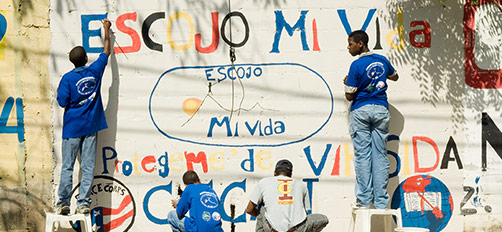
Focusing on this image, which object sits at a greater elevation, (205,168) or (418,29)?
(418,29)

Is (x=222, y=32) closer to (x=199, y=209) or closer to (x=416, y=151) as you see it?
(x=199, y=209)

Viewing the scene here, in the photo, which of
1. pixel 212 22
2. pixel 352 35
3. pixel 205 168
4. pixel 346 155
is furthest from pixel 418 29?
pixel 205 168

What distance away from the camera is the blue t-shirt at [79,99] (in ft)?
26.6

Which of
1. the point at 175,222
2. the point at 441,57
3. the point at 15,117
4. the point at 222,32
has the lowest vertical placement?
the point at 175,222

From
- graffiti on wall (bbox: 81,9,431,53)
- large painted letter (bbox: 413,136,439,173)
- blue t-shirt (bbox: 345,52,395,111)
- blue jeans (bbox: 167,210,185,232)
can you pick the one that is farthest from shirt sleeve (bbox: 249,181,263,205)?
large painted letter (bbox: 413,136,439,173)

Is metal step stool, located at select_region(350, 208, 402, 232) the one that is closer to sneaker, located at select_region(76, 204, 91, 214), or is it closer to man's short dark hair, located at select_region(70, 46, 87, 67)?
sneaker, located at select_region(76, 204, 91, 214)

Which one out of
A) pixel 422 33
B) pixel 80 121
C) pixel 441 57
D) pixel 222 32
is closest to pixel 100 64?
pixel 80 121

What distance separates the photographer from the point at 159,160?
8.62 m

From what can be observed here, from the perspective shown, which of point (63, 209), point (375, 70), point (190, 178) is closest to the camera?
point (190, 178)

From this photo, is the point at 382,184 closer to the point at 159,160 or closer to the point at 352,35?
the point at 352,35

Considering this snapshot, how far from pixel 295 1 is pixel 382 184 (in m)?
2.24

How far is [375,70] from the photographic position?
26.1 feet

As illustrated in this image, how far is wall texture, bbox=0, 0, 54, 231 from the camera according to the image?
851cm

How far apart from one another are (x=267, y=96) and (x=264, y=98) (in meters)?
0.04
